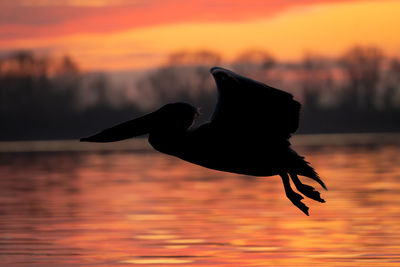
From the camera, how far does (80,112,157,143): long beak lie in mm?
10344

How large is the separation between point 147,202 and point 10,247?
8.68m

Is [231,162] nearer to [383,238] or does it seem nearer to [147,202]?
[383,238]

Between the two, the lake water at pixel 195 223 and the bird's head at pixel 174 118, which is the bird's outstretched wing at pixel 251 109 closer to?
the bird's head at pixel 174 118

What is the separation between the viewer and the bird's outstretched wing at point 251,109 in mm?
10328

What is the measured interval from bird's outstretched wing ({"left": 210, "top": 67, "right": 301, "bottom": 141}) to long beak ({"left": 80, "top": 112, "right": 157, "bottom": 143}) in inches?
25.9

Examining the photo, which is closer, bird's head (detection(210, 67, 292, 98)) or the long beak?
bird's head (detection(210, 67, 292, 98))

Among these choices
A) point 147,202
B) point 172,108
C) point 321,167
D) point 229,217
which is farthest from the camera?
point 321,167

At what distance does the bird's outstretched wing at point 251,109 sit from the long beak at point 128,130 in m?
0.66

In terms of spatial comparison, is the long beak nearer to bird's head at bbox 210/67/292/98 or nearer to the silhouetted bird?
the silhouetted bird

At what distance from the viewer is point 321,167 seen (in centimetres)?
3834

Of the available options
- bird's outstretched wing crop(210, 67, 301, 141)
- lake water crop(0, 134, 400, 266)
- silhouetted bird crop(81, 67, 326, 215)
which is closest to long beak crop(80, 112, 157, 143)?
silhouetted bird crop(81, 67, 326, 215)

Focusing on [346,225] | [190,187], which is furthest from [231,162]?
[190,187]

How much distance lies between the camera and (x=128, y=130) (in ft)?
34.3

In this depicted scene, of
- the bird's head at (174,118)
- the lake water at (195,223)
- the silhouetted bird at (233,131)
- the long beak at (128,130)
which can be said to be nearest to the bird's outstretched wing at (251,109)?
Result: the silhouetted bird at (233,131)
